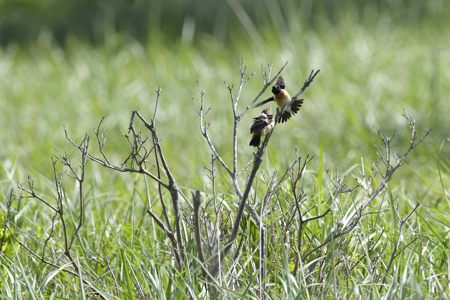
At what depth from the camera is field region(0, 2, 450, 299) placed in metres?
2.59

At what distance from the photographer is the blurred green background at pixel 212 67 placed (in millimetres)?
5559

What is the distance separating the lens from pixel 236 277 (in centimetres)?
249

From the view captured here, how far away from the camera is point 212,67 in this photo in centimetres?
734

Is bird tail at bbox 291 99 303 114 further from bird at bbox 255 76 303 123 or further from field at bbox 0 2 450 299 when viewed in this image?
field at bbox 0 2 450 299

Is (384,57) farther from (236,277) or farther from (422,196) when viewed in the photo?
(236,277)

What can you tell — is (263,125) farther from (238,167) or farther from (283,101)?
(238,167)

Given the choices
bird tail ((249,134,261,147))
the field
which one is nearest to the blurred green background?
the field

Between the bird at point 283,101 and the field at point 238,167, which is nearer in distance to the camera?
the bird at point 283,101

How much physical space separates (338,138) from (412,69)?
4.36 ft

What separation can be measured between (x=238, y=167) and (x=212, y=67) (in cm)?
360

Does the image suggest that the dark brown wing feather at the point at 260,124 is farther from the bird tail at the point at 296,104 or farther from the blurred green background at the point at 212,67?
the blurred green background at the point at 212,67

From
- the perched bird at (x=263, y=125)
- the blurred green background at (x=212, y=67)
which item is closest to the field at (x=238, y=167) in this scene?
the blurred green background at (x=212, y=67)

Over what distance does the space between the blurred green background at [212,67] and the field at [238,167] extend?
0.02 m

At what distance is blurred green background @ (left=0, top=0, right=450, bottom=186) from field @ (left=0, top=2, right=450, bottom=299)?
0.02 metres
